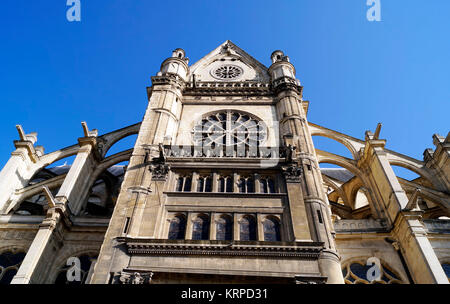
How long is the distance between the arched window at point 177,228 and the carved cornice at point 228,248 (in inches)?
44.9

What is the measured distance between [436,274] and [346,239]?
4158mm

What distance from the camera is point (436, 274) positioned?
1295 cm

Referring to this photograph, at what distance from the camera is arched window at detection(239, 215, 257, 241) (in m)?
14.0

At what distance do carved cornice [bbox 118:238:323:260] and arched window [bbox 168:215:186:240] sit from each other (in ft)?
3.74

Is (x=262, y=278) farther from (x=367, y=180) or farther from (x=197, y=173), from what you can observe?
(x=367, y=180)

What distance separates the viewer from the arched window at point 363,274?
48.6 ft

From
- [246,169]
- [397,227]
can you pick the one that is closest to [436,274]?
[397,227]

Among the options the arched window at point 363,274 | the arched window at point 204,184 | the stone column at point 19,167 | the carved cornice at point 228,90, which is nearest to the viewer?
the arched window at point 363,274

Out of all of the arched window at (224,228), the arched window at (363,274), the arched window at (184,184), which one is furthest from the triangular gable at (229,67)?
the arched window at (363,274)

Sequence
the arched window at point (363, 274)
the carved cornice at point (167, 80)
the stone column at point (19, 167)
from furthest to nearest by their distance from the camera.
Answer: the carved cornice at point (167, 80)
the stone column at point (19, 167)
the arched window at point (363, 274)

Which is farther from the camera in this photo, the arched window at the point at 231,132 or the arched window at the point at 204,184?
the arched window at the point at 231,132

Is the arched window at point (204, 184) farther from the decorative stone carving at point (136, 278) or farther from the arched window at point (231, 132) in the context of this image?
the decorative stone carving at point (136, 278)

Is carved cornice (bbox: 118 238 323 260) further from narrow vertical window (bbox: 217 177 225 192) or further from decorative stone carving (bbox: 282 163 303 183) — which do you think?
decorative stone carving (bbox: 282 163 303 183)

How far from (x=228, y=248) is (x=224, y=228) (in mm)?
1603
